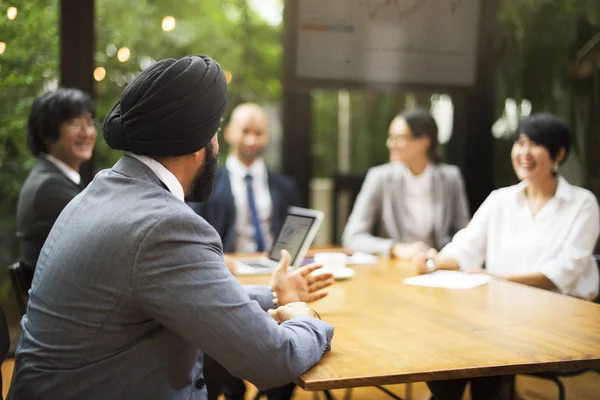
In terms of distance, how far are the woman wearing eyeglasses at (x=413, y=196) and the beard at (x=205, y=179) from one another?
225 centimetres

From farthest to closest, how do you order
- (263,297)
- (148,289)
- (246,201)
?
1. (246,201)
2. (263,297)
3. (148,289)

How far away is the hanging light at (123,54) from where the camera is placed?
442 centimetres

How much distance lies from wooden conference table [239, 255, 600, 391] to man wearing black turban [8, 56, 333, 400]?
0.47ft

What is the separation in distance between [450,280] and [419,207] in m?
1.44

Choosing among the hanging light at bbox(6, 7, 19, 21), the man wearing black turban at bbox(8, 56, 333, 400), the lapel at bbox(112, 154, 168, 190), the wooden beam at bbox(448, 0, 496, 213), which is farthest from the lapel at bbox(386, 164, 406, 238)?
the lapel at bbox(112, 154, 168, 190)

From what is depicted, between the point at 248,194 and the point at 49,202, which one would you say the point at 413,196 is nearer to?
the point at 248,194

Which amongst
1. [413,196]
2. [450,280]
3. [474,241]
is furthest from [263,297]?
[413,196]

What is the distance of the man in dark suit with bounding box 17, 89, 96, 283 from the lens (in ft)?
9.70

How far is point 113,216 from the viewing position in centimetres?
149

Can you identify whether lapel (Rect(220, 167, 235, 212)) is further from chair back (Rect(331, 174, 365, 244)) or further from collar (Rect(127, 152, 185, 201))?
collar (Rect(127, 152, 185, 201))

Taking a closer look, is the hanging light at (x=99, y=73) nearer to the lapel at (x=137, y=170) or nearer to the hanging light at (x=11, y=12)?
the hanging light at (x=11, y=12)

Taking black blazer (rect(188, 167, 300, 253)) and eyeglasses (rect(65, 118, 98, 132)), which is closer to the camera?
eyeglasses (rect(65, 118, 98, 132))

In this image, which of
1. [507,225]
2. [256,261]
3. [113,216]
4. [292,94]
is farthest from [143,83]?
[292,94]

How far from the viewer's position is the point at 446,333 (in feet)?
6.24
